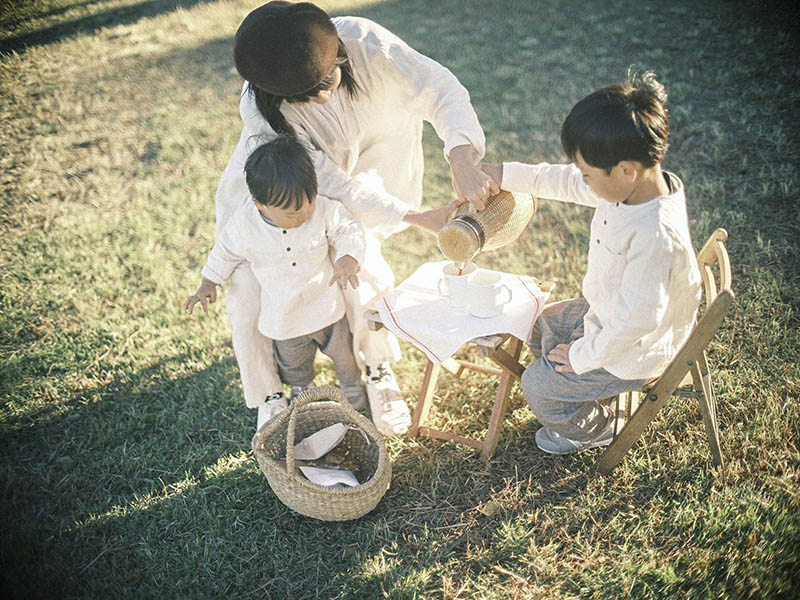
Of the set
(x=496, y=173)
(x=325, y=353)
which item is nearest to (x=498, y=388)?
(x=325, y=353)

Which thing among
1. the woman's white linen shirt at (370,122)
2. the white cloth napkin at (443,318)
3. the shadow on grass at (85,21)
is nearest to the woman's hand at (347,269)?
the white cloth napkin at (443,318)

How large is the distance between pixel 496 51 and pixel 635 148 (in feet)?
19.7

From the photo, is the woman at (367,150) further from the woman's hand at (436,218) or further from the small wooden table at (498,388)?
the small wooden table at (498,388)

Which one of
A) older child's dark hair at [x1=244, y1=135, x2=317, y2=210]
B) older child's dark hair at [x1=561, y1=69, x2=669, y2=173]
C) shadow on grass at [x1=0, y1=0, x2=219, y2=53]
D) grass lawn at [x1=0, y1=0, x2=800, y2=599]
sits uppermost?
older child's dark hair at [x1=561, y1=69, x2=669, y2=173]

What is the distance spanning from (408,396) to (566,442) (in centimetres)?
98

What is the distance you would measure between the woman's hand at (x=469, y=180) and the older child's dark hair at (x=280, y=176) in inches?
27.5

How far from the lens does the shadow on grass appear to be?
8328 millimetres

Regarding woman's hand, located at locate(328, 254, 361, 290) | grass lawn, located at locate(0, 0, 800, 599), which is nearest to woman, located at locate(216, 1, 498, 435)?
woman's hand, located at locate(328, 254, 361, 290)

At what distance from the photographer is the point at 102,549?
287 cm

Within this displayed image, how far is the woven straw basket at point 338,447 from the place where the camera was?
262cm

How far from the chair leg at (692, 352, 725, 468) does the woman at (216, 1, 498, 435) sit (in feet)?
3.97

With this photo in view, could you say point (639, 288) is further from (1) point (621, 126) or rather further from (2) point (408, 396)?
(2) point (408, 396)

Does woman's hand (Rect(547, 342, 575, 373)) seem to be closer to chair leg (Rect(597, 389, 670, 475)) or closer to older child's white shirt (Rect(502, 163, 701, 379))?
older child's white shirt (Rect(502, 163, 701, 379))

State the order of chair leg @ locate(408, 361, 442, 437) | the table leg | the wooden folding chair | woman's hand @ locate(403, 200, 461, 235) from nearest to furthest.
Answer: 1. the wooden folding chair
2. woman's hand @ locate(403, 200, 461, 235)
3. the table leg
4. chair leg @ locate(408, 361, 442, 437)
